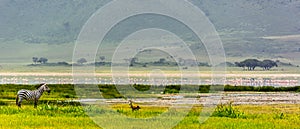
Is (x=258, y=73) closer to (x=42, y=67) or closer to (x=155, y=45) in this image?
(x=155, y=45)

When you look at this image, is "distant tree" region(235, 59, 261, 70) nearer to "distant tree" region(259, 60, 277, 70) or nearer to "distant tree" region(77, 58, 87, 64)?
"distant tree" region(259, 60, 277, 70)

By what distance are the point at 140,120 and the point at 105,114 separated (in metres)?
3.47

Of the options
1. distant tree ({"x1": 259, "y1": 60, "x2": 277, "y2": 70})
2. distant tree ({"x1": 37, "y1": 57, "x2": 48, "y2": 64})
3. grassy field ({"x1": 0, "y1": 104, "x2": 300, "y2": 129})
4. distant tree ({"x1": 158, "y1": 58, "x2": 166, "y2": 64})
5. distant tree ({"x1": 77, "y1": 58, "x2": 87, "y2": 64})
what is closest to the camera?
grassy field ({"x1": 0, "y1": 104, "x2": 300, "y2": 129})

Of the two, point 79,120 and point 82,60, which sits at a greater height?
point 82,60

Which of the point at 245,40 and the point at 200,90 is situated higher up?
the point at 245,40

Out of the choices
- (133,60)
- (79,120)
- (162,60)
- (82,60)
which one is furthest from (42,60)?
(79,120)

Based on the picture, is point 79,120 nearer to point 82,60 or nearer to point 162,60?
point 162,60

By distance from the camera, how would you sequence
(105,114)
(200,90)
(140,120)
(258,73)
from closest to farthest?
(140,120) → (105,114) → (200,90) → (258,73)

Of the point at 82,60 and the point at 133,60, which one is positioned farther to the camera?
the point at 133,60

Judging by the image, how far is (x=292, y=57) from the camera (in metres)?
182

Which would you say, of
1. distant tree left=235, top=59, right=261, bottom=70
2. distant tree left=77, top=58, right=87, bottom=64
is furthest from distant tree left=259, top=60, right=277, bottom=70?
distant tree left=77, top=58, right=87, bottom=64

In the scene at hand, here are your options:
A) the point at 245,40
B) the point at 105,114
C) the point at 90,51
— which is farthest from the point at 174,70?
the point at 105,114

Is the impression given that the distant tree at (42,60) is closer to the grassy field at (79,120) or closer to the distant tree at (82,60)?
the distant tree at (82,60)

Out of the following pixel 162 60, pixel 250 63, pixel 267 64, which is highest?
pixel 162 60
